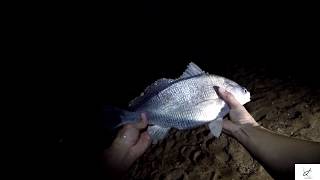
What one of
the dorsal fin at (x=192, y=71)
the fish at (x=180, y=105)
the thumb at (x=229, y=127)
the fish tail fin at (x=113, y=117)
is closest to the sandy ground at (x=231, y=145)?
the thumb at (x=229, y=127)

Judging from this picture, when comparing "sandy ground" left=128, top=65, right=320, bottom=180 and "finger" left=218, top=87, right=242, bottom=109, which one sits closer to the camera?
"finger" left=218, top=87, right=242, bottom=109

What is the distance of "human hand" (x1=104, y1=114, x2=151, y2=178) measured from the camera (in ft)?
9.67

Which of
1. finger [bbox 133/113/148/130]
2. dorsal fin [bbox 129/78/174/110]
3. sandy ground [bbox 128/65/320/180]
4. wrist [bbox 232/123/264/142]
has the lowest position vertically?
sandy ground [bbox 128/65/320/180]

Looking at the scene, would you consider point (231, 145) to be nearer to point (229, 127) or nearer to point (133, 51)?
point (229, 127)

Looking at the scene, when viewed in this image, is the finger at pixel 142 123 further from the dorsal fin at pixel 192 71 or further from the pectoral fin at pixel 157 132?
the dorsal fin at pixel 192 71

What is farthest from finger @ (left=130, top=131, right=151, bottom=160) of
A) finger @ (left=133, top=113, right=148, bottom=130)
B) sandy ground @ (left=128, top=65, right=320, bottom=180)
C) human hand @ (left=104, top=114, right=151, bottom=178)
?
sandy ground @ (left=128, top=65, right=320, bottom=180)

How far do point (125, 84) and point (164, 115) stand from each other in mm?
5430

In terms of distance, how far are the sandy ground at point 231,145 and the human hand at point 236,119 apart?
834 millimetres

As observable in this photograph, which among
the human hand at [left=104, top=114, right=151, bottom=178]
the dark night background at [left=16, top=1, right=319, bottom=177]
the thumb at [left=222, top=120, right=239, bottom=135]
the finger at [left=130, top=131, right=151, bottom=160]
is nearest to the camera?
the human hand at [left=104, top=114, right=151, bottom=178]

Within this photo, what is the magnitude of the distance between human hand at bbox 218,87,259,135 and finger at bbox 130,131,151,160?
93 centimetres

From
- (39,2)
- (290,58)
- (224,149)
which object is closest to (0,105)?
(39,2)

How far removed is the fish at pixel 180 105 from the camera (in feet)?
9.76

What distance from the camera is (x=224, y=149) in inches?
176

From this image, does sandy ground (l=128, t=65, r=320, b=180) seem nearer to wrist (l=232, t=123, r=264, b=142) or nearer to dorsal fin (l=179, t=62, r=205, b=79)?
wrist (l=232, t=123, r=264, b=142)
